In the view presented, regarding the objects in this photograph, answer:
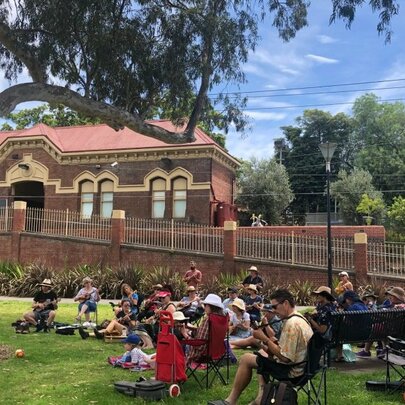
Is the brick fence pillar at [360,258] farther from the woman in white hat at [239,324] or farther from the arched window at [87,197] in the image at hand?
the arched window at [87,197]

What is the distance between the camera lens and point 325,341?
540 cm

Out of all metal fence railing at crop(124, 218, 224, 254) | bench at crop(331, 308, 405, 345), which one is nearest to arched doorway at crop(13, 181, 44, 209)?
metal fence railing at crop(124, 218, 224, 254)

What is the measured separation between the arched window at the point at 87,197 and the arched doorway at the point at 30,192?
3178 millimetres

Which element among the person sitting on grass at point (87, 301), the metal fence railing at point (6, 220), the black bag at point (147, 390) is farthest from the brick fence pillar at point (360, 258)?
the metal fence railing at point (6, 220)

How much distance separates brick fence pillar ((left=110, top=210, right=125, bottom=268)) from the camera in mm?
25750

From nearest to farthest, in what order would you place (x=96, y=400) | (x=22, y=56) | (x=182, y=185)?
1. (x=96, y=400)
2. (x=22, y=56)
3. (x=182, y=185)

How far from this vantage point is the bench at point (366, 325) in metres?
6.88

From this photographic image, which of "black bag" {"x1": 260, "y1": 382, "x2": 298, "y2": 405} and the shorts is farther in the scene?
the shorts

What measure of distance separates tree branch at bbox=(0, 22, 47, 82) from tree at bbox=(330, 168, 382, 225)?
37.1 metres

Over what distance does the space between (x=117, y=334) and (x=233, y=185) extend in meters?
25.8

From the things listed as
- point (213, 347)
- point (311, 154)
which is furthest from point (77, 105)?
point (311, 154)

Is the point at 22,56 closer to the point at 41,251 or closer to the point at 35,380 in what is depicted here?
the point at 35,380

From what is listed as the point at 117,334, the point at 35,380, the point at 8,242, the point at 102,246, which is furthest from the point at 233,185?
the point at 35,380

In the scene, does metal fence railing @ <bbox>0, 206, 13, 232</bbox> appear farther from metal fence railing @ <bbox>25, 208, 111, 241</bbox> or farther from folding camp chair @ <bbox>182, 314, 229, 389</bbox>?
folding camp chair @ <bbox>182, 314, 229, 389</bbox>
